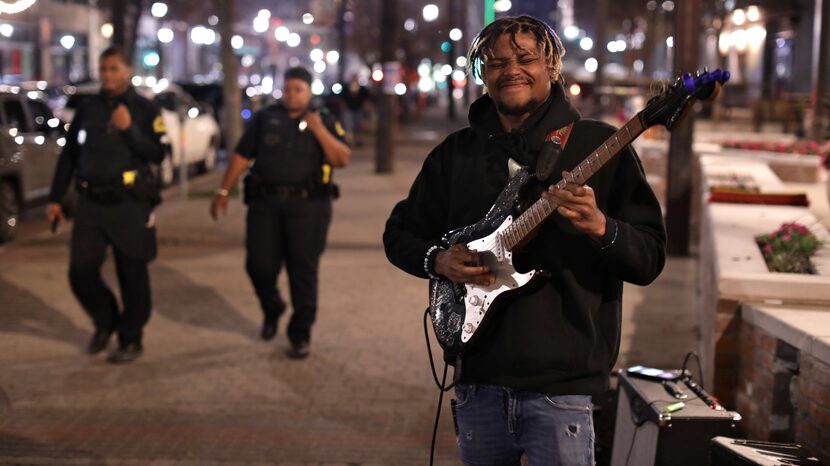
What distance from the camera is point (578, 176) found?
3.12 metres

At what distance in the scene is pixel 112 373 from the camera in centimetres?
757

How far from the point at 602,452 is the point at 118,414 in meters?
2.87

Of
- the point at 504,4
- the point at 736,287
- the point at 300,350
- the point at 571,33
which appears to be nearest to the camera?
the point at 736,287

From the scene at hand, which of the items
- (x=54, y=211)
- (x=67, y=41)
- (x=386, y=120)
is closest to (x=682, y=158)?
(x=54, y=211)

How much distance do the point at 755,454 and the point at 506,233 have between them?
4.30 feet

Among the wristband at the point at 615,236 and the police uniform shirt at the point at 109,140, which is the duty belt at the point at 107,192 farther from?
the wristband at the point at 615,236

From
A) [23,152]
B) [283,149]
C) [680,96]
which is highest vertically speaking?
[680,96]

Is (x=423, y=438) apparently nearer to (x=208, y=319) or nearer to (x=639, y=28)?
(x=208, y=319)

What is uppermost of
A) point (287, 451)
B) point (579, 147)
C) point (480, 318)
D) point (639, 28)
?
point (639, 28)

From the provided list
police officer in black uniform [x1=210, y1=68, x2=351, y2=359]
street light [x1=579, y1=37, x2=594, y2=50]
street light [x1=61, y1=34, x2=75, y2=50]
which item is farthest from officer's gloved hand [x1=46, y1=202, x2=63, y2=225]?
street light [x1=579, y1=37, x2=594, y2=50]

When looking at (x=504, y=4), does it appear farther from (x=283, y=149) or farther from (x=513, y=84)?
(x=513, y=84)

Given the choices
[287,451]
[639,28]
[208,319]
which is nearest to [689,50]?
[208,319]

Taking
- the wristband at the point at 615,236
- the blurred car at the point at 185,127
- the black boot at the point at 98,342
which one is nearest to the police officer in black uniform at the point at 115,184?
the black boot at the point at 98,342

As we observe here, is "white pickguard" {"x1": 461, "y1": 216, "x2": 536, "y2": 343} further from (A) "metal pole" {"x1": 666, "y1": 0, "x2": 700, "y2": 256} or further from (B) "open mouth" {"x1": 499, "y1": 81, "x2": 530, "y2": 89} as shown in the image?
(A) "metal pole" {"x1": 666, "y1": 0, "x2": 700, "y2": 256}
